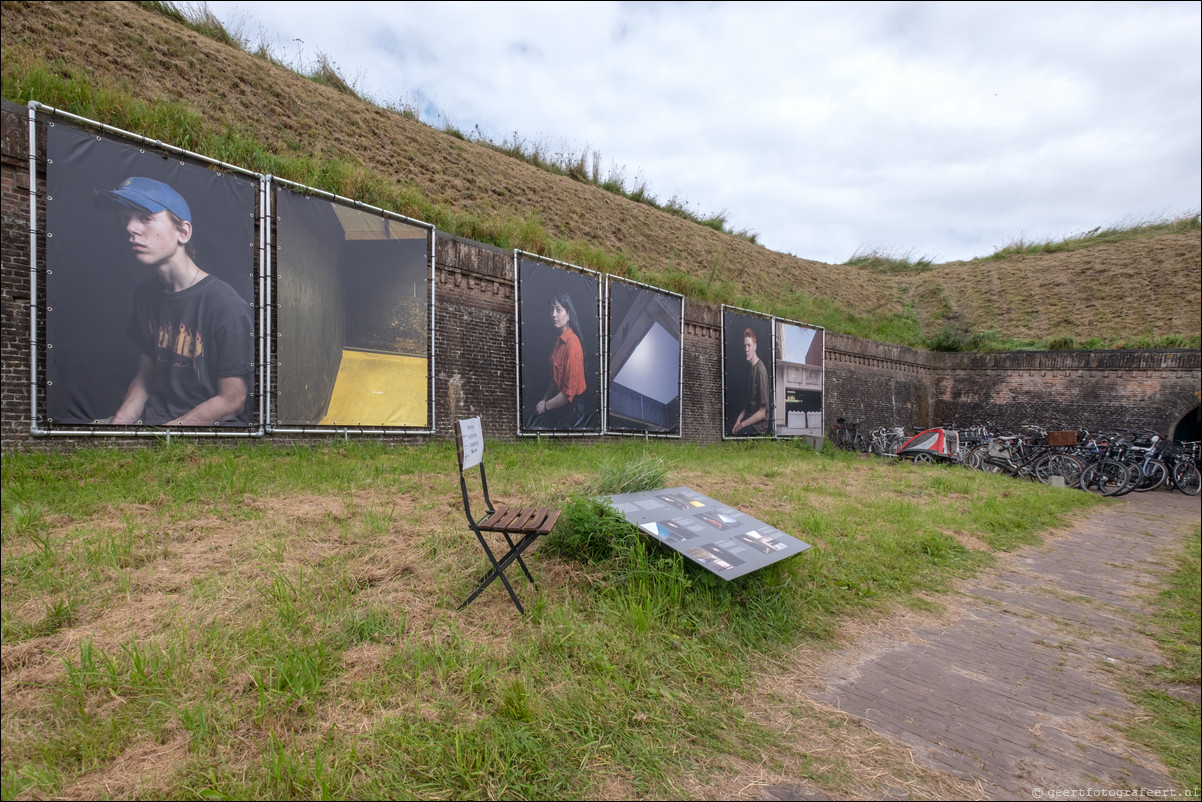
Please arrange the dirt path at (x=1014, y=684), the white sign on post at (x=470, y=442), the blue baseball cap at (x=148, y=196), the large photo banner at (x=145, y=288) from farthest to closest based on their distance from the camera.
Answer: the blue baseball cap at (x=148, y=196) → the large photo banner at (x=145, y=288) → the white sign on post at (x=470, y=442) → the dirt path at (x=1014, y=684)

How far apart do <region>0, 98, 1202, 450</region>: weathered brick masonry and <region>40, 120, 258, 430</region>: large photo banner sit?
0.27 metres

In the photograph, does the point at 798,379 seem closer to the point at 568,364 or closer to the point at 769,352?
the point at 769,352

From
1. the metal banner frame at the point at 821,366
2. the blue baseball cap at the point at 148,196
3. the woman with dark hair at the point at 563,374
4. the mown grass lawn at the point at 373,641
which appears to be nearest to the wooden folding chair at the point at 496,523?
the mown grass lawn at the point at 373,641

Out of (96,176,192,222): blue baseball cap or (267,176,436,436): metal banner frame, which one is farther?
(267,176,436,436): metal banner frame

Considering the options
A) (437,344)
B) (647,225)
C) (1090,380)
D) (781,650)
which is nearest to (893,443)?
(1090,380)

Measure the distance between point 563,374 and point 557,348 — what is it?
535mm

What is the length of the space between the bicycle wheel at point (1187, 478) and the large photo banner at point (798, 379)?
8.04 meters

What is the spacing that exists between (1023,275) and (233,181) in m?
31.6

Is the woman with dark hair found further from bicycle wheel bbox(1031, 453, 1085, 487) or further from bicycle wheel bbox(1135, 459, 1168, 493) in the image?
bicycle wheel bbox(1135, 459, 1168, 493)

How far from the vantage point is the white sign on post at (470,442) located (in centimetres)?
371

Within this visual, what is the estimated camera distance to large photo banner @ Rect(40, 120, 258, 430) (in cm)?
645

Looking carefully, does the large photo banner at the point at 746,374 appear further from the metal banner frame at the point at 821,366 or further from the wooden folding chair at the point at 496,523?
the wooden folding chair at the point at 496,523

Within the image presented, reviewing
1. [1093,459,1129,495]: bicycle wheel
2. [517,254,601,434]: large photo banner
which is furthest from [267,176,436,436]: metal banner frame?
[1093,459,1129,495]: bicycle wheel

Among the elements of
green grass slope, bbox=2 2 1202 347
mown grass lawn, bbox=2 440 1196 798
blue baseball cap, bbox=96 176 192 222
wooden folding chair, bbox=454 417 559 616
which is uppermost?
green grass slope, bbox=2 2 1202 347
